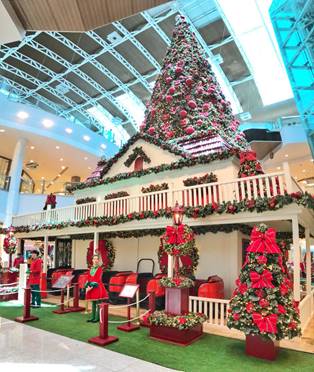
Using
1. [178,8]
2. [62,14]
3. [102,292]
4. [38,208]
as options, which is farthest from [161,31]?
[62,14]

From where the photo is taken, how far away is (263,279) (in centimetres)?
501

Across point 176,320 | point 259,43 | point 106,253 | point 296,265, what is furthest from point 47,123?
point 296,265

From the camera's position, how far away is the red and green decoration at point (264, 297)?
4789 mm

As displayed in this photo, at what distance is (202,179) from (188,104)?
3.92 metres

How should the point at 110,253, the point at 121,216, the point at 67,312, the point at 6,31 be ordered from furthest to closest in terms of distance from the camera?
1. the point at 110,253
2. the point at 121,216
3. the point at 67,312
4. the point at 6,31

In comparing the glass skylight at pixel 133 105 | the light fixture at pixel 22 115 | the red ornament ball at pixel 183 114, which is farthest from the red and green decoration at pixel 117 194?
the glass skylight at pixel 133 105

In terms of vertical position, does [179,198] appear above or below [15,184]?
below

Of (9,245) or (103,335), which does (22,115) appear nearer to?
(9,245)

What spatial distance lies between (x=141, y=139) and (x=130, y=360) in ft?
30.3

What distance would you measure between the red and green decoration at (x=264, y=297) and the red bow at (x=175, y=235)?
1.53m

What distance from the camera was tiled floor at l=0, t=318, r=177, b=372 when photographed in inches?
171

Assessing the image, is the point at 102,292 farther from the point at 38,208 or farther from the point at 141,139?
the point at 38,208

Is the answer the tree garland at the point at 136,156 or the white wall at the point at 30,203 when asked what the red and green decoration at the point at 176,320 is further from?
the white wall at the point at 30,203

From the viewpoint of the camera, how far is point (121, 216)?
32.2 feet
